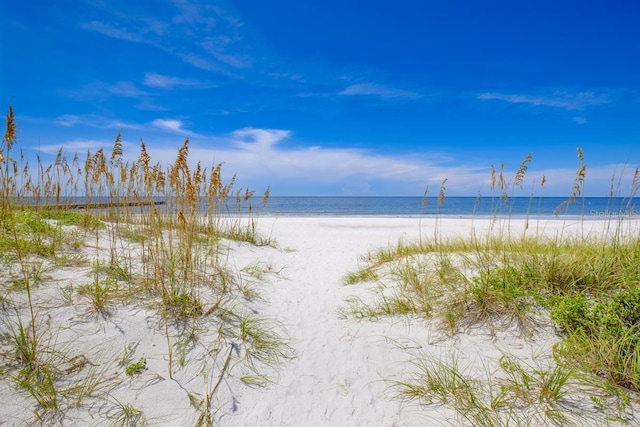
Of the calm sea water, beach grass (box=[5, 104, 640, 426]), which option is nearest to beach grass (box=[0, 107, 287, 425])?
beach grass (box=[5, 104, 640, 426])

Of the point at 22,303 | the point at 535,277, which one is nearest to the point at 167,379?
the point at 22,303

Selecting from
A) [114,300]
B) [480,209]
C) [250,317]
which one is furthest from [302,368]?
[480,209]

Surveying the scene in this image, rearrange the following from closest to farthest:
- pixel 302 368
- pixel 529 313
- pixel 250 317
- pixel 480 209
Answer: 1. pixel 302 368
2. pixel 529 313
3. pixel 250 317
4. pixel 480 209

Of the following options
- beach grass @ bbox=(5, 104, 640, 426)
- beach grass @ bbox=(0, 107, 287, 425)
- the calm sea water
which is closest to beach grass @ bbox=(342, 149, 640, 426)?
beach grass @ bbox=(5, 104, 640, 426)

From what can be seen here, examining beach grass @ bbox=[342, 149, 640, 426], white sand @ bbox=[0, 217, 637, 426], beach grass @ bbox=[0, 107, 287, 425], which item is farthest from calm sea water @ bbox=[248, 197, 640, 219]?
beach grass @ bbox=[0, 107, 287, 425]

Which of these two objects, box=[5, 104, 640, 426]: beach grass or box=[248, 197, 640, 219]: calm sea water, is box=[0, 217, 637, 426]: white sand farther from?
box=[248, 197, 640, 219]: calm sea water

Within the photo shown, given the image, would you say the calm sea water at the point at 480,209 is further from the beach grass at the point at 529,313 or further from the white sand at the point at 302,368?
the white sand at the point at 302,368

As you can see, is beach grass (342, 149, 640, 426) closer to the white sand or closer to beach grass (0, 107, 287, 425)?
the white sand

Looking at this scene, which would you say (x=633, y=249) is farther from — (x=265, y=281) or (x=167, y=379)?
(x=167, y=379)

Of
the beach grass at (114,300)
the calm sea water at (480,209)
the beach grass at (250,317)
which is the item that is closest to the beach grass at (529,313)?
the beach grass at (250,317)

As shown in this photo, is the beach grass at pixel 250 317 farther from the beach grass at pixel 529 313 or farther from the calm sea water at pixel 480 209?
the calm sea water at pixel 480 209

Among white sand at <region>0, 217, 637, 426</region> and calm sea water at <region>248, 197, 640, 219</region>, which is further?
calm sea water at <region>248, 197, 640, 219</region>

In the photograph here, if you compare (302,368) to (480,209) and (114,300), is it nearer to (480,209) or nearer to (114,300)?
(114,300)

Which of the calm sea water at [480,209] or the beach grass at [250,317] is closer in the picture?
the beach grass at [250,317]
